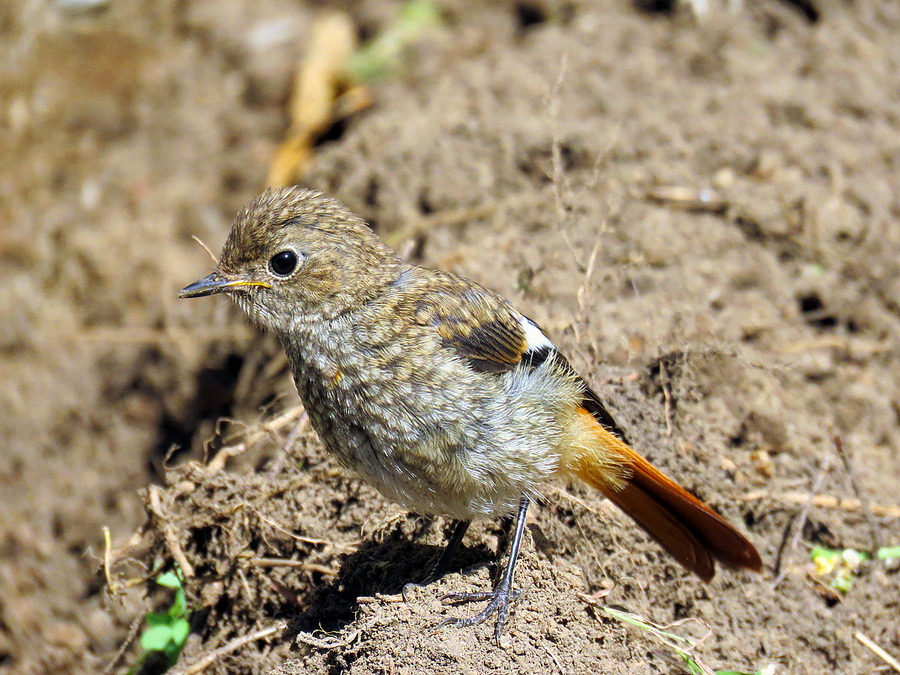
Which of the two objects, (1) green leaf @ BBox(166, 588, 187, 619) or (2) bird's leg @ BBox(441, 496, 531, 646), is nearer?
(2) bird's leg @ BBox(441, 496, 531, 646)

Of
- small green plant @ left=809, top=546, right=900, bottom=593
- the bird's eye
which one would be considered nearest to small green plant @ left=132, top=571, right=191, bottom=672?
the bird's eye

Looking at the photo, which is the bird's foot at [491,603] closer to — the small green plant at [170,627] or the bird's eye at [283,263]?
the small green plant at [170,627]

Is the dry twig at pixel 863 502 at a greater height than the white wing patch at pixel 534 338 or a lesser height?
lesser

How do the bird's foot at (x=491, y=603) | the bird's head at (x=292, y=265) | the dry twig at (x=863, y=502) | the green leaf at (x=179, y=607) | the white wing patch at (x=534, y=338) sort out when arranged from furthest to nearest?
the dry twig at (x=863, y=502) → the green leaf at (x=179, y=607) → the white wing patch at (x=534, y=338) → the bird's head at (x=292, y=265) → the bird's foot at (x=491, y=603)

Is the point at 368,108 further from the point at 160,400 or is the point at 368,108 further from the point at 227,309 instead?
the point at 160,400

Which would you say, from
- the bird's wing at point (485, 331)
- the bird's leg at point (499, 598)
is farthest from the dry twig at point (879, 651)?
the bird's leg at point (499, 598)

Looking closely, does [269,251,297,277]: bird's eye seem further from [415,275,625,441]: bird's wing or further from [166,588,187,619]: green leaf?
[166,588,187,619]: green leaf

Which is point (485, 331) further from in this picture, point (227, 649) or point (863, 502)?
point (863, 502)
